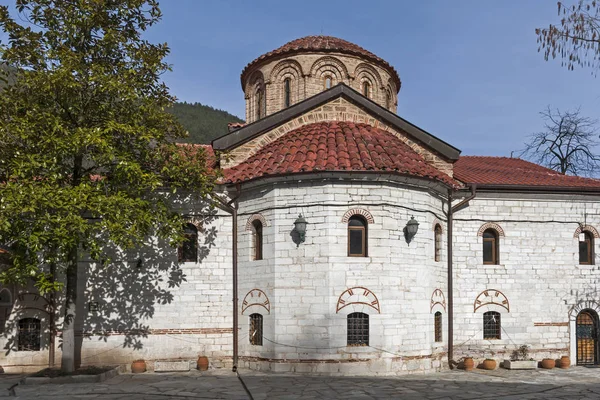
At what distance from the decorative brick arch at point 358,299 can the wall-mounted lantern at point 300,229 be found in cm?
160

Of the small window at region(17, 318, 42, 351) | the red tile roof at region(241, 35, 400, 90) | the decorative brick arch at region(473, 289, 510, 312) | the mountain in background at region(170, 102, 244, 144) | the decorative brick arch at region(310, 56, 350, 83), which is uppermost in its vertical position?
the mountain in background at region(170, 102, 244, 144)

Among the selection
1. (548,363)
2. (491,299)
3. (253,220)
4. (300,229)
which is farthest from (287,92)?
(548,363)

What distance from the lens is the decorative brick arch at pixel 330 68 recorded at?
19375 millimetres

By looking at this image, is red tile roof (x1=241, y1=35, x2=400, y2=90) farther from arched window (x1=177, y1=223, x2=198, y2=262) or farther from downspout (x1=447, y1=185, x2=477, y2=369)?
arched window (x1=177, y1=223, x2=198, y2=262)

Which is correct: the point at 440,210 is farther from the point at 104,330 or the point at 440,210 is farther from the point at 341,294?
the point at 104,330

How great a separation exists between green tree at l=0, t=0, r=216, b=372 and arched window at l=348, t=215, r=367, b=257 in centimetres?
351

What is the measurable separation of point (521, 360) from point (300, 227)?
289 inches

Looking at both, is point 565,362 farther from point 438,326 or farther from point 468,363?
point 438,326

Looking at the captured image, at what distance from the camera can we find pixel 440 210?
51.6 ft

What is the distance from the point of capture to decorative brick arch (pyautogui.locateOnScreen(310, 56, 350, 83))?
19375mm

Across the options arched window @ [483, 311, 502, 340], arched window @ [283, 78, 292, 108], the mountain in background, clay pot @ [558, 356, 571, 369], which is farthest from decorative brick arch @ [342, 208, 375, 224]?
the mountain in background

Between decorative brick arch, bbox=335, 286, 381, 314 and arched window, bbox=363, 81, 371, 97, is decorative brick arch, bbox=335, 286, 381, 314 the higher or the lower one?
the lower one

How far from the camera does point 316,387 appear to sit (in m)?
12.2

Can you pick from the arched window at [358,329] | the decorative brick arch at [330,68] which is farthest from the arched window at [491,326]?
the decorative brick arch at [330,68]
